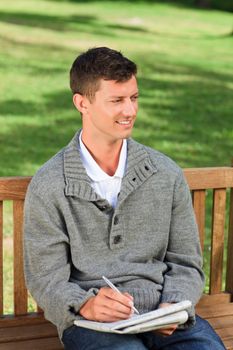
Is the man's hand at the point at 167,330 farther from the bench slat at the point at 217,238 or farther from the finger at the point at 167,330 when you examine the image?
the bench slat at the point at 217,238

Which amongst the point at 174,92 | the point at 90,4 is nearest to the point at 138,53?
the point at 174,92

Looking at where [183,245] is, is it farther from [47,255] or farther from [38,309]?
[38,309]

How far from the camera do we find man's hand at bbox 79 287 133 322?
3.28 m

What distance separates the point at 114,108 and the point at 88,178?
0.31m

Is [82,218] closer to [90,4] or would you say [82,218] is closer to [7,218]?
[7,218]

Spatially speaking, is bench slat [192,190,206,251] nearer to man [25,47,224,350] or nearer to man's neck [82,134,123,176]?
man [25,47,224,350]

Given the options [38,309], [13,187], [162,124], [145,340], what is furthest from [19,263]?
[162,124]

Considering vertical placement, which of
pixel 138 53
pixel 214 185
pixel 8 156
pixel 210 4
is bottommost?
pixel 210 4

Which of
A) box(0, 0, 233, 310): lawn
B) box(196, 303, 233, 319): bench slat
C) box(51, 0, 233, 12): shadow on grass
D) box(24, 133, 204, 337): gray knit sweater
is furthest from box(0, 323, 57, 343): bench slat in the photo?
box(51, 0, 233, 12): shadow on grass

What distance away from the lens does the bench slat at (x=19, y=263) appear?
406 cm

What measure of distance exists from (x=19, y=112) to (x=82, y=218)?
8450 millimetres

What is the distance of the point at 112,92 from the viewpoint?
3510mm

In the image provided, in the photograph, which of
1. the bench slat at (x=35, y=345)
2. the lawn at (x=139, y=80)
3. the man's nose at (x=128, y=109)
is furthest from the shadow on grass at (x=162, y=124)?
the man's nose at (x=128, y=109)

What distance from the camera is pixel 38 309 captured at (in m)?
4.19
